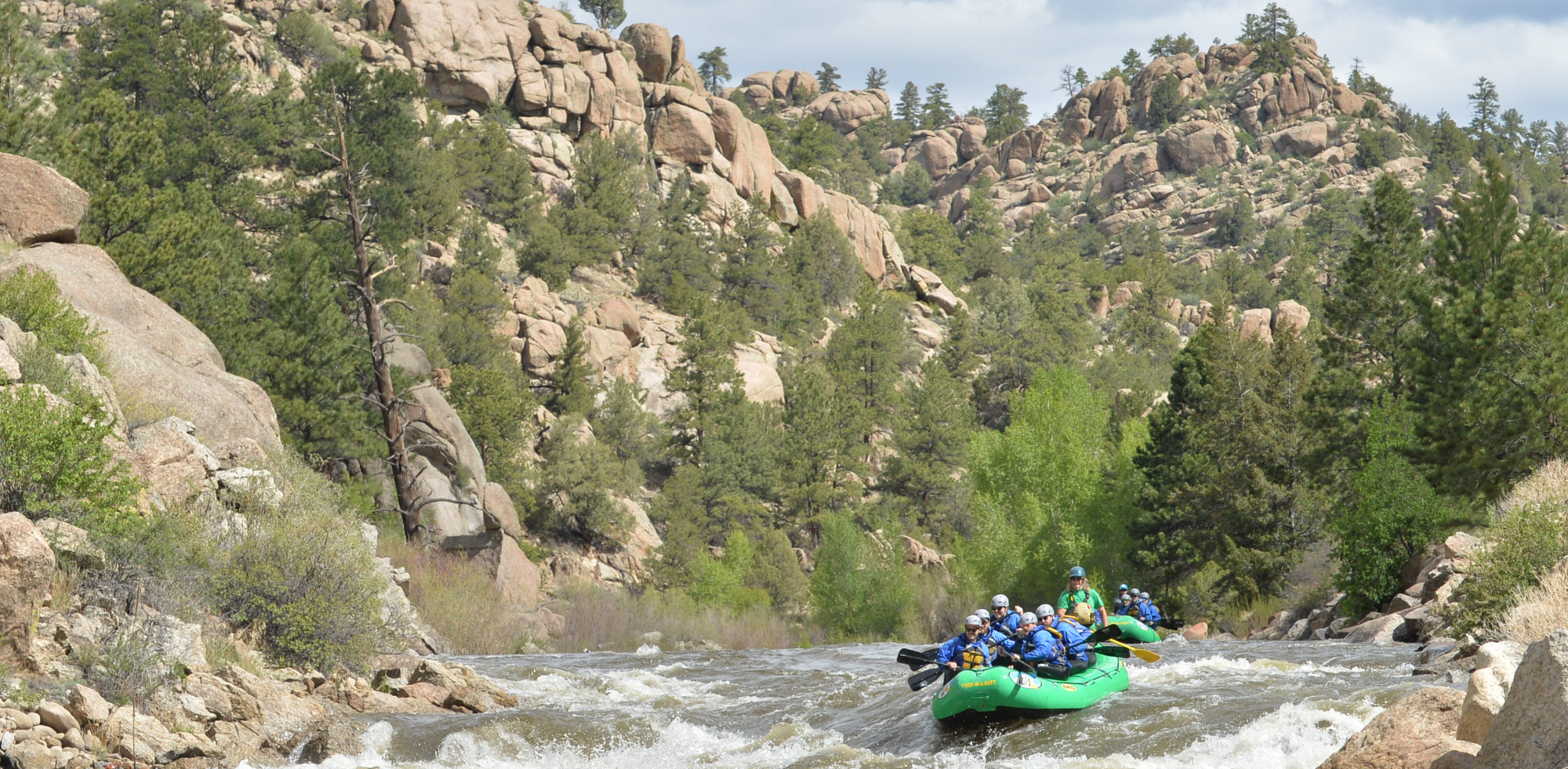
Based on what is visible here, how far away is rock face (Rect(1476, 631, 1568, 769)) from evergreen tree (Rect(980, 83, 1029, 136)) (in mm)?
150930

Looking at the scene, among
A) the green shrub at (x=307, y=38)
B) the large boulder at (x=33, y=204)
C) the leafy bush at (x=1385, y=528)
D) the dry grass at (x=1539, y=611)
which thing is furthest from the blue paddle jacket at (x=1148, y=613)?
the green shrub at (x=307, y=38)

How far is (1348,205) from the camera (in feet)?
340

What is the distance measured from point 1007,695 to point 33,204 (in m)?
19.9

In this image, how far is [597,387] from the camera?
52.8 meters

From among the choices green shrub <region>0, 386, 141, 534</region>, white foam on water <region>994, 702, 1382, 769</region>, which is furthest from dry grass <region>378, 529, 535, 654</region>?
white foam on water <region>994, 702, 1382, 769</region>

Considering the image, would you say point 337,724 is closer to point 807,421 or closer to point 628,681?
point 628,681

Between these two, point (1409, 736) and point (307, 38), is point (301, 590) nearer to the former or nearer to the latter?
point (1409, 736)

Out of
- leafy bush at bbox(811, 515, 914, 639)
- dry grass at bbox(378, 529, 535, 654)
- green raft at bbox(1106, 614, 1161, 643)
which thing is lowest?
leafy bush at bbox(811, 515, 914, 639)

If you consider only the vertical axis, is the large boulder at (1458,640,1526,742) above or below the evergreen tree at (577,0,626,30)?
below

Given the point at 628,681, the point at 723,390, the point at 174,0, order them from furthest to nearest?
1. the point at 723,390
2. the point at 174,0
3. the point at 628,681

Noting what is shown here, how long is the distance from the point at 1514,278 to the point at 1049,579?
58.8 feet

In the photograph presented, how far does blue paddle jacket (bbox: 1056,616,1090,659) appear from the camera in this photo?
14727 millimetres

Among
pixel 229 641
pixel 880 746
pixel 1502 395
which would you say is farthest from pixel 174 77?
pixel 1502 395

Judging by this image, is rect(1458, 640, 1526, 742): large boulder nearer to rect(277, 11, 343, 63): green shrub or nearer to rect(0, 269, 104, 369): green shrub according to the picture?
rect(0, 269, 104, 369): green shrub
